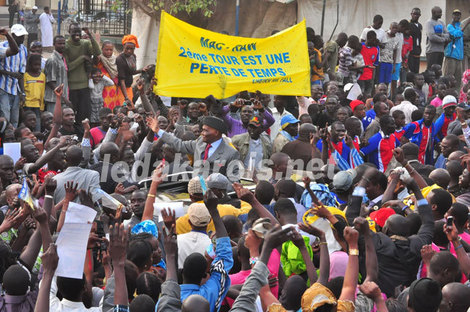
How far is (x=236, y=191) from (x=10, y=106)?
6.58 metres

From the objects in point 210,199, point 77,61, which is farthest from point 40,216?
point 77,61

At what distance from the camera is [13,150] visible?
957cm

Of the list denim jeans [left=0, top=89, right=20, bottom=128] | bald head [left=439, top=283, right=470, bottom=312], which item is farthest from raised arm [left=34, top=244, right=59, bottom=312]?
denim jeans [left=0, top=89, right=20, bottom=128]

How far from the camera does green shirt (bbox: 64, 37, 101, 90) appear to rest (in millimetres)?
13500

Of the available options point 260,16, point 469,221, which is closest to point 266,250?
point 469,221

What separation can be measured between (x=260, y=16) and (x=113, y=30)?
3.71 meters

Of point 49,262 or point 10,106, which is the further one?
point 10,106

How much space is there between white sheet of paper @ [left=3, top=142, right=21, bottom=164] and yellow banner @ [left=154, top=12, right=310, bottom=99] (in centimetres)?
286

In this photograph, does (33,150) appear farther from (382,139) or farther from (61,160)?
(382,139)

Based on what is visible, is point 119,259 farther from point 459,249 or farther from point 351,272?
point 459,249

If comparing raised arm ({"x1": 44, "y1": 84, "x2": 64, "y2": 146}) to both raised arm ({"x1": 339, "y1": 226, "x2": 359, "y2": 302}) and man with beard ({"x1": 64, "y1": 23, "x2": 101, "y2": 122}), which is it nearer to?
man with beard ({"x1": 64, "y1": 23, "x2": 101, "y2": 122})

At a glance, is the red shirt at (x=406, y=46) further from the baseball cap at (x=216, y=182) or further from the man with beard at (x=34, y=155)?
the baseball cap at (x=216, y=182)

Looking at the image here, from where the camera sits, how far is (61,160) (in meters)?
9.43

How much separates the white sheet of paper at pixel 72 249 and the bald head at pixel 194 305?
789mm
